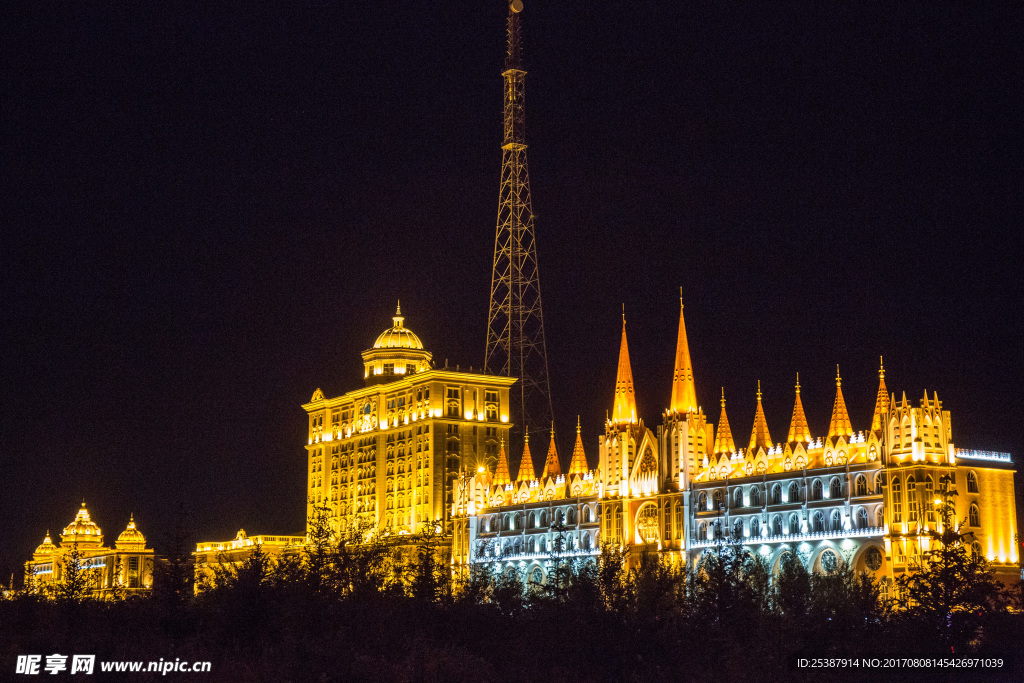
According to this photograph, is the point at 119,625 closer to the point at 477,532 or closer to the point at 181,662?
the point at 181,662

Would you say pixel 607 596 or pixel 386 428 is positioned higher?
pixel 386 428

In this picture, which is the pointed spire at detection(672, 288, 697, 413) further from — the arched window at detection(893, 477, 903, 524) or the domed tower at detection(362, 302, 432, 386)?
the domed tower at detection(362, 302, 432, 386)

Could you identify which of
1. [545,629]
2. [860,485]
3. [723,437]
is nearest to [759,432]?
[723,437]

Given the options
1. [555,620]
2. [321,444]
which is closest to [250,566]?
[555,620]

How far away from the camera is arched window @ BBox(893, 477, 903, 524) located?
94312mm

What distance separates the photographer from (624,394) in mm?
126938

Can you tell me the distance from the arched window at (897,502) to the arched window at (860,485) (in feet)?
11.3

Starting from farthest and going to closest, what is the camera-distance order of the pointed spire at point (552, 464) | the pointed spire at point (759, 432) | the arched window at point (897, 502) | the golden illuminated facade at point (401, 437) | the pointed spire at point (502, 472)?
1. the golden illuminated facade at point (401, 437)
2. the pointed spire at point (502, 472)
3. the pointed spire at point (552, 464)
4. the pointed spire at point (759, 432)
5. the arched window at point (897, 502)

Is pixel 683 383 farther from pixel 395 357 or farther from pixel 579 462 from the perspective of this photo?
pixel 395 357

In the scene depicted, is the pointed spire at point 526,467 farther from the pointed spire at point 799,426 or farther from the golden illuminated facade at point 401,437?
the pointed spire at point 799,426

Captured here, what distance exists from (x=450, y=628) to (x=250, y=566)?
11.4 m

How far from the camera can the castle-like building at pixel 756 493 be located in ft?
310

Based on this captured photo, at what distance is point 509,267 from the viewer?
464ft

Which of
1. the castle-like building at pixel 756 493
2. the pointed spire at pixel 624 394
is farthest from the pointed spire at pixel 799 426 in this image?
the pointed spire at pixel 624 394
